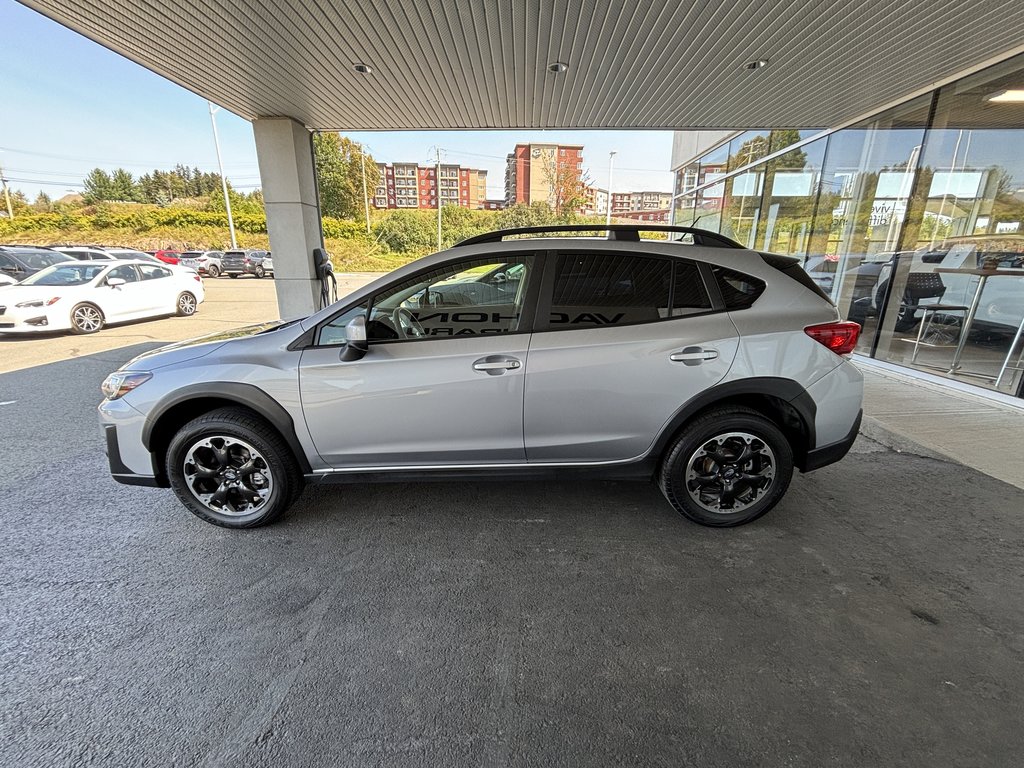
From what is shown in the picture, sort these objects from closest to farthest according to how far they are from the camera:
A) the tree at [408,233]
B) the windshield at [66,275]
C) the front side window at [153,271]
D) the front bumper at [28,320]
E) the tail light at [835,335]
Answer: the tail light at [835,335] → the front bumper at [28,320] → the windshield at [66,275] → the front side window at [153,271] → the tree at [408,233]

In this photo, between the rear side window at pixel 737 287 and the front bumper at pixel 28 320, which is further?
the front bumper at pixel 28 320

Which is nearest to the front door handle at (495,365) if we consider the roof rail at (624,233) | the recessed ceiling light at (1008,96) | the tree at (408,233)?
the roof rail at (624,233)

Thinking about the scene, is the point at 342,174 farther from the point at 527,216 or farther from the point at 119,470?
the point at 119,470

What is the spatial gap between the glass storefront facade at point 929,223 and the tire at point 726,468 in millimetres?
4696

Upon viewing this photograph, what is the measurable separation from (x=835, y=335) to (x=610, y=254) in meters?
1.42

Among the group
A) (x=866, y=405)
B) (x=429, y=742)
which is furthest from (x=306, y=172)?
(x=866, y=405)

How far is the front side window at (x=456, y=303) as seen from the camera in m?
2.72

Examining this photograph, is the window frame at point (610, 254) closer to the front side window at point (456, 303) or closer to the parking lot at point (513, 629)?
the front side window at point (456, 303)

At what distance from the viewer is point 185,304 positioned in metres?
12.0

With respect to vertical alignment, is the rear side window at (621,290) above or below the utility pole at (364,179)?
below

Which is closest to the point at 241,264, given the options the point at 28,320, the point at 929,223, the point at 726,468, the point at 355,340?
the point at 28,320

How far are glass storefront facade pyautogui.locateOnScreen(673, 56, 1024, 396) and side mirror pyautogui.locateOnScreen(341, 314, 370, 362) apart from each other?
275 inches

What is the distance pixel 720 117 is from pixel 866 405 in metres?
4.83

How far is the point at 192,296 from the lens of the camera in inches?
478
